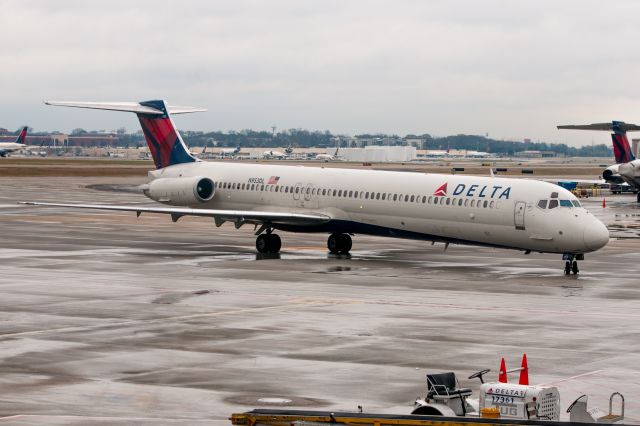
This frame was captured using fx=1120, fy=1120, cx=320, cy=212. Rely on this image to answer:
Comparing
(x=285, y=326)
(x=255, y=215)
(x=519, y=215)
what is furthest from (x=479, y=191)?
(x=285, y=326)

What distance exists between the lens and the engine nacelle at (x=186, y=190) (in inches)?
1797

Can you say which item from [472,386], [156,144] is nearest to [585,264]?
[156,144]

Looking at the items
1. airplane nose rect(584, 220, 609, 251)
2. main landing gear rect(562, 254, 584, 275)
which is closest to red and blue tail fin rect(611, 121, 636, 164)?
main landing gear rect(562, 254, 584, 275)

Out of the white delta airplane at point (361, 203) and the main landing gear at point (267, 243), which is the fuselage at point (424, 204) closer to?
the white delta airplane at point (361, 203)

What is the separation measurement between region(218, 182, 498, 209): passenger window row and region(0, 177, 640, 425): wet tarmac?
226 centimetres

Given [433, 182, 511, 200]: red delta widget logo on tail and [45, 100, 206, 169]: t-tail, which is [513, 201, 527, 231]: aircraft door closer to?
[433, 182, 511, 200]: red delta widget logo on tail

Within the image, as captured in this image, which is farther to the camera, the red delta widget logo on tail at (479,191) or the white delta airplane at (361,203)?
the red delta widget logo on tail at (479,191)

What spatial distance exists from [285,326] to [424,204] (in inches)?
567

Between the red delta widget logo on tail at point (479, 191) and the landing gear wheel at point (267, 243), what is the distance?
733cm

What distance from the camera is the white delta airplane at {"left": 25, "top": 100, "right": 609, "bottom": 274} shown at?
3603 cm

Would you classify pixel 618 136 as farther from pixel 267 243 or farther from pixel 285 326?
pixel 285 326

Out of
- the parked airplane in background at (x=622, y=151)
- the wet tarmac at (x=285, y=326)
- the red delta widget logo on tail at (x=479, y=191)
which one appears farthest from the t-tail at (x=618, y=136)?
the red delta widget logo on tail at (x=479, y=191)

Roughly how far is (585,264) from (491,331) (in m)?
16.4

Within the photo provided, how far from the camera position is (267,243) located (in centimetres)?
4284
